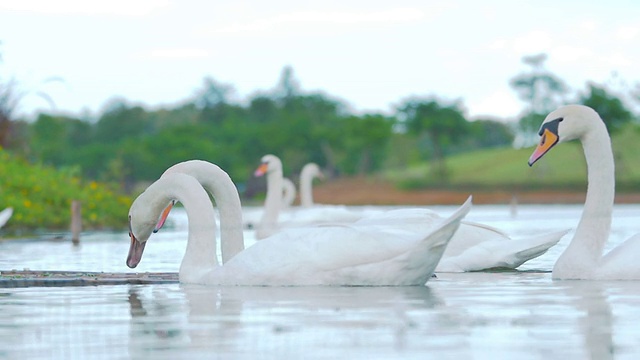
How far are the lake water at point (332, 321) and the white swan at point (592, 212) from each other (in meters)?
0.28

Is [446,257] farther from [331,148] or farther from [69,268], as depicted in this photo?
[331,148]

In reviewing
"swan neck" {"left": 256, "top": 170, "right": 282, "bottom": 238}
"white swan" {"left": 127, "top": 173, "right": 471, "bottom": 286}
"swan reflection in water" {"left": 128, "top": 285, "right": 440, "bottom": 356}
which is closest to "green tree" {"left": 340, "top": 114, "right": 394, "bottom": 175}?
"swan neck" {"left": 256, "top": 170, "right": 282, "bottom": 238}

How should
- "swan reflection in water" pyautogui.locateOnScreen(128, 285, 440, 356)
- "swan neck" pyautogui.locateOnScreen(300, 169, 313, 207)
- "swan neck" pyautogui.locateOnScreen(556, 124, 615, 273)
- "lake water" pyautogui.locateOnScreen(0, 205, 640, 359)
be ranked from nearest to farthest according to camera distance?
"lake water" pyautogui.locateOnScreen(0, 205, 640, 359) < "swan reflection in water" pyautogui.locateOnScreen(128, 285, 440, 356) < "swan neck" pyautogui.locateOnScreen(556, 124, 615, 273) < "swan neck" pyautogui.locateOnScreen(300, 169, 313, 207)

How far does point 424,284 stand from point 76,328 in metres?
3.50

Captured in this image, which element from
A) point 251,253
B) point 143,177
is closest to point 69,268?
point 251,253

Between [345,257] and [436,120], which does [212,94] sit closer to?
[436,120]

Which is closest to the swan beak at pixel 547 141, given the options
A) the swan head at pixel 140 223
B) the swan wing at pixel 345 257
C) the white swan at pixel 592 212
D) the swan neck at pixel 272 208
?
the white swan at pixel 592 212

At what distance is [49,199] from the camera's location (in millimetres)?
28312

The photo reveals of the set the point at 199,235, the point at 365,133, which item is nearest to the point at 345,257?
the point at 199,235

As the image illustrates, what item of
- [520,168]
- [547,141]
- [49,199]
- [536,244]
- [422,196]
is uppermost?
[520,168]

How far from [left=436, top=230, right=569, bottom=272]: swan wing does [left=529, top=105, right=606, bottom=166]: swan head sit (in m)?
1.19

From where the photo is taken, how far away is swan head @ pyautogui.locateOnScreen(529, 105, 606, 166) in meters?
11.7

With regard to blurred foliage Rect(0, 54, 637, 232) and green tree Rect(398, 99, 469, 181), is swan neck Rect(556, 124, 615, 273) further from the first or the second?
green tree Rect(398, 99, 469, 181)

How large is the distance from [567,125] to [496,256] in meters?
1.71
